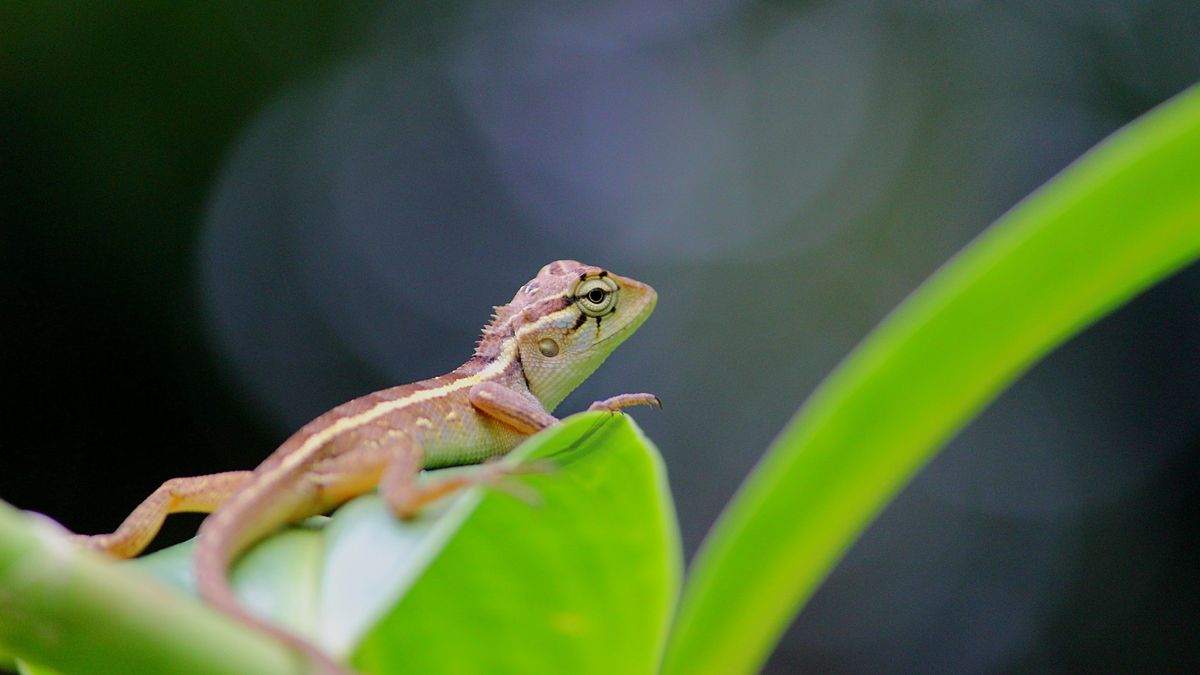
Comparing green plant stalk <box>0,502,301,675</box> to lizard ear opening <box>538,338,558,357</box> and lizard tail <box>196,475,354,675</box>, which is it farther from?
lizard ear opening <box>538,338,558,357</box>

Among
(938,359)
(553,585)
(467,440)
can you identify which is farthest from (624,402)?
(938,359)

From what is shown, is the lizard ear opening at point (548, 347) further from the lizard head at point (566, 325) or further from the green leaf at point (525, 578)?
the green leaf at point (525, 578)

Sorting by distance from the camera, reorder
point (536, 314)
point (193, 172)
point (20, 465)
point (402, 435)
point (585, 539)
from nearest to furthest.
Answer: point (585, 539) < point (402, 435) < point (536, 314) < point (20, 465) < point (193, 172)

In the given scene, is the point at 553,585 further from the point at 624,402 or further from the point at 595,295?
the point at 595,295

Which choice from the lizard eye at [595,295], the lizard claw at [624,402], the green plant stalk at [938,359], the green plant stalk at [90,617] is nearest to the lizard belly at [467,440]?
the lizard claw at [624,402]

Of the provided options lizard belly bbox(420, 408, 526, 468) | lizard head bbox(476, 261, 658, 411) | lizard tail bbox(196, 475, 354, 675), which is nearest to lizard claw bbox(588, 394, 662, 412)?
lizard belly bbox(420, 408, 526, 468)

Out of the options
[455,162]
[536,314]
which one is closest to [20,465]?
[536,314]

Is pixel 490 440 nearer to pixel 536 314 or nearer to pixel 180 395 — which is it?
pixel 536 314
